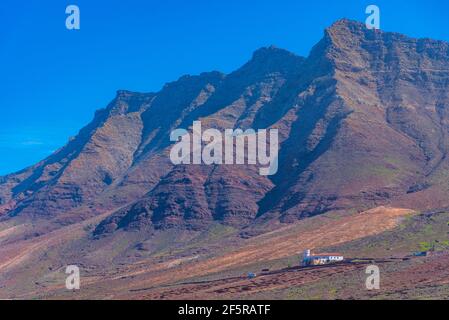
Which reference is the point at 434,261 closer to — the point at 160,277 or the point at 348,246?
the point at 348,246

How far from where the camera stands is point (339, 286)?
12531 centimetres

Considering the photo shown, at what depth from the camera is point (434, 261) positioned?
140 m

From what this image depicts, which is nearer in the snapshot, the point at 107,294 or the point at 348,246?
the point at 107,294
